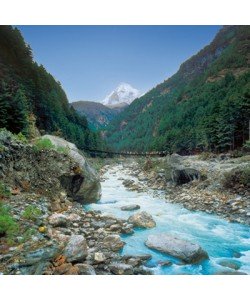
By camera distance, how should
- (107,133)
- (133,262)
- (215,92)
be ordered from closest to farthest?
(133,262)
(215,92)
(107,133)

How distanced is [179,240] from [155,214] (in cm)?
414

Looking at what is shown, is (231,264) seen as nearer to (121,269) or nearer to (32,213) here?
(121,269)

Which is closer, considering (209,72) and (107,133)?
(209,72)

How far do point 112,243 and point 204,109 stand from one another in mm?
68260

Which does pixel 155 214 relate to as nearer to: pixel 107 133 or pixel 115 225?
pixel 115 225

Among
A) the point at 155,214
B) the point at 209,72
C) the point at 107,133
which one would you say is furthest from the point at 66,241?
the point at 107,133

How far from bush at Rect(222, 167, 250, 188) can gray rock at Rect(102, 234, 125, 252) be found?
8127 millimetres

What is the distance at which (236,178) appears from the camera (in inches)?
562

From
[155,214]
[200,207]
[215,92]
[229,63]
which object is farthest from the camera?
[229,63]

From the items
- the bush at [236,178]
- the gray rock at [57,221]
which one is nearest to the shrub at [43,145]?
the gray rock at [57,221]

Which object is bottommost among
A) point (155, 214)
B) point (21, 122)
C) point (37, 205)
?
point (155, 214)

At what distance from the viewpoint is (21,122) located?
19922 millimetres

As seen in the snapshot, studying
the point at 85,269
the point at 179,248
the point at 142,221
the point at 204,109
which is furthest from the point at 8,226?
the point at 204,109

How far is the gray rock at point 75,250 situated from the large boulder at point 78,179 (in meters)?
5.18
